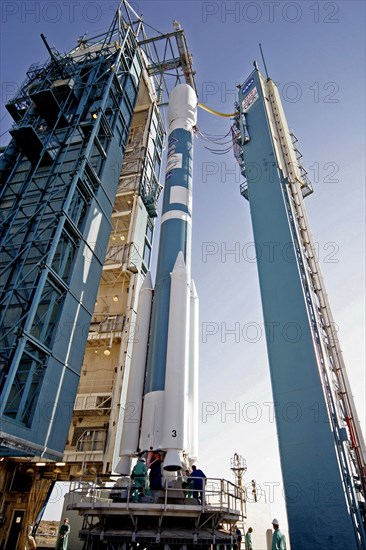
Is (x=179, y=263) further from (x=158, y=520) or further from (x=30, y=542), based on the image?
(x=30, y=542)

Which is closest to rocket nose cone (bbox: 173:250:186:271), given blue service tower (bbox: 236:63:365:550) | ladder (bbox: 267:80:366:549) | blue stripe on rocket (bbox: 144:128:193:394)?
blue stripe on rocket (bbox: 144:128:193:394)

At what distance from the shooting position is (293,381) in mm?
13453

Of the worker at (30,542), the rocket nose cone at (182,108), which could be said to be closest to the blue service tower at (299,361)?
the rocket nose cone at (182,108)

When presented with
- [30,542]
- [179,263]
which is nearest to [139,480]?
[30,542]

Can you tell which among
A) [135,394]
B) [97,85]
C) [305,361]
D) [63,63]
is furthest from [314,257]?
[63,63]

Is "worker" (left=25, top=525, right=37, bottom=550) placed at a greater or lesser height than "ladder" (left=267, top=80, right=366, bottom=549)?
lesser

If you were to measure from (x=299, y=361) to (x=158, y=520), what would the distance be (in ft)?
22.0

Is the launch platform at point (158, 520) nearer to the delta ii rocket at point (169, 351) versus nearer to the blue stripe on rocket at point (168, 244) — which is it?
the delta ii rocket at point (169, 351)

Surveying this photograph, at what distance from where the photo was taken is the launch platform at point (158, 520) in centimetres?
1023

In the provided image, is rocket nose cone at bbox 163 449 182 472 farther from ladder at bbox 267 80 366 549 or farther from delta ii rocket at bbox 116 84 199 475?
ladder at bbox 267 80 366 549

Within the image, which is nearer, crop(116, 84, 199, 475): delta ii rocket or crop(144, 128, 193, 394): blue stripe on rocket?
crop(116, 84, 199, 475): delta ii rocket

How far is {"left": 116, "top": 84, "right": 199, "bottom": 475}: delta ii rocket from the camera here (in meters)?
12.9

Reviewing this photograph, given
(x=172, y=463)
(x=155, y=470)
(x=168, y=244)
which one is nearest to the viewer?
(x=172, y=463)

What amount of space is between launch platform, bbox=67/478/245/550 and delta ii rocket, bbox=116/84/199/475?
1530 millimetres
